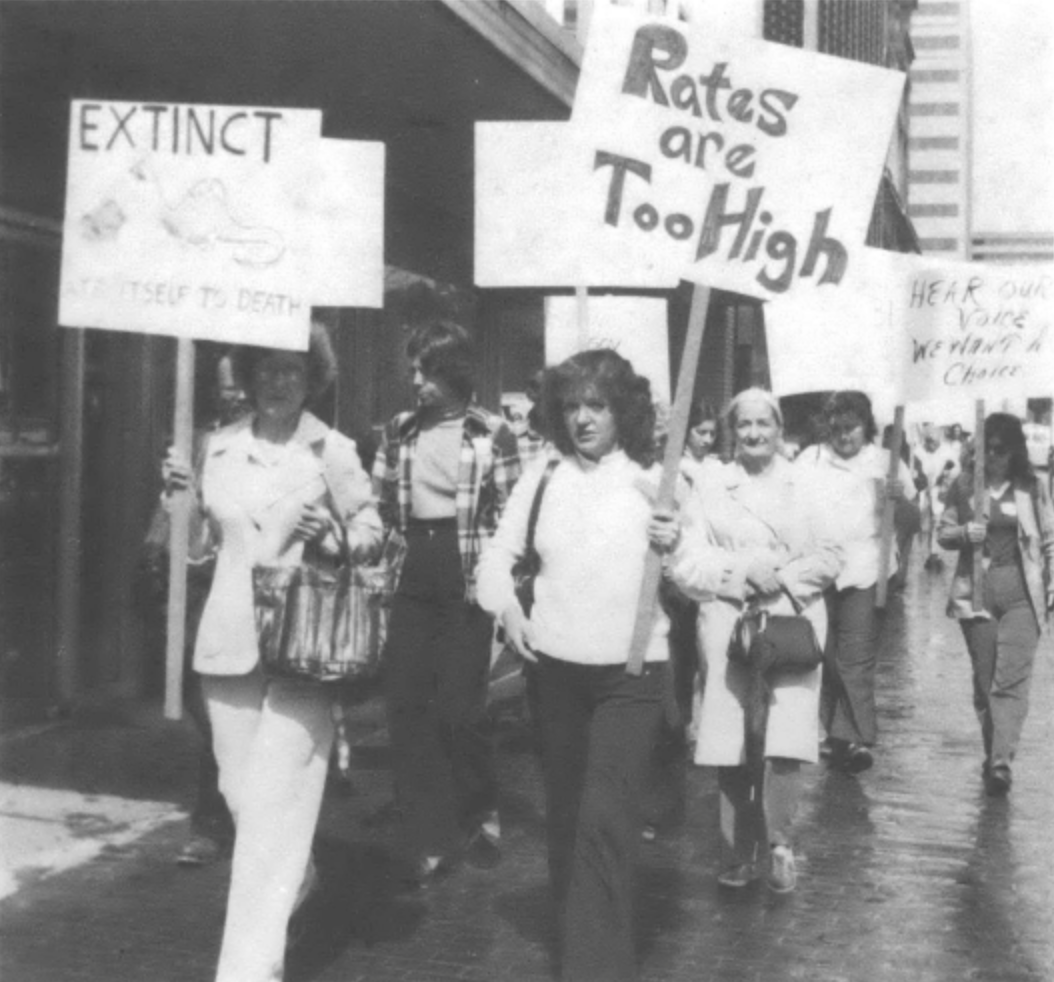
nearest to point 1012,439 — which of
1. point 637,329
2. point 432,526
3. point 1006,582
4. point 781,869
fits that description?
point 1006,582

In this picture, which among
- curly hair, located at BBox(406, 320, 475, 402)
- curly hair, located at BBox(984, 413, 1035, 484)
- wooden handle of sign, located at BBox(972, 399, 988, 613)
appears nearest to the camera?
curly hair, located at BBox(406, 320, 475, 402)

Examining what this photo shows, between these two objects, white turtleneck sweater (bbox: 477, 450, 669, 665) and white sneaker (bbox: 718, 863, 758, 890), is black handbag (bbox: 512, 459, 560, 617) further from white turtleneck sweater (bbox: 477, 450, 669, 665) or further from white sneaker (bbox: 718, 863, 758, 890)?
white sneaker (bbox: 718, 863, 758, 890)

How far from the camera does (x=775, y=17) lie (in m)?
25.9

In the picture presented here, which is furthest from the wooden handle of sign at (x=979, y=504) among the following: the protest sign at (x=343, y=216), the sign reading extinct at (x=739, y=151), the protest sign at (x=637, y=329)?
the protest sign at (x=343, y=216)

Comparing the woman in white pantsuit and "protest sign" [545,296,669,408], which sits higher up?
"protest sign" [545,296,669,408]

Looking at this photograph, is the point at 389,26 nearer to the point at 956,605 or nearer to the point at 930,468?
the point at 956,605

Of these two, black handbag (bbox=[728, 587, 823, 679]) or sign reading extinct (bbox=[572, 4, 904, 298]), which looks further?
black handbag (bbox=[728, 587, 823, 679])

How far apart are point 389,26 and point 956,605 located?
3655 millimetres

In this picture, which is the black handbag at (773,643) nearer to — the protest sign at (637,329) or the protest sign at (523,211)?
the protest sign at (523,211)

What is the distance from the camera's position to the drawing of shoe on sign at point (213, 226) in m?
5.44

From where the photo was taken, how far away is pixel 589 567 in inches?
196

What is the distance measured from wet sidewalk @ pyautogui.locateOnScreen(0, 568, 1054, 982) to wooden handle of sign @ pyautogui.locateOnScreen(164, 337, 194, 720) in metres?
0.82

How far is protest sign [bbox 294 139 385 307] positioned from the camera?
5.48 metres

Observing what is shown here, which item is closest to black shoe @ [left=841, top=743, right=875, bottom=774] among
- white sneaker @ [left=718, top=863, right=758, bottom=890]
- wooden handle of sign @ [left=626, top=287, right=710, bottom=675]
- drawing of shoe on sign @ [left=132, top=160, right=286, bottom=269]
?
white sneaker @ [left=718, top=863, right=758, bottom=890]
